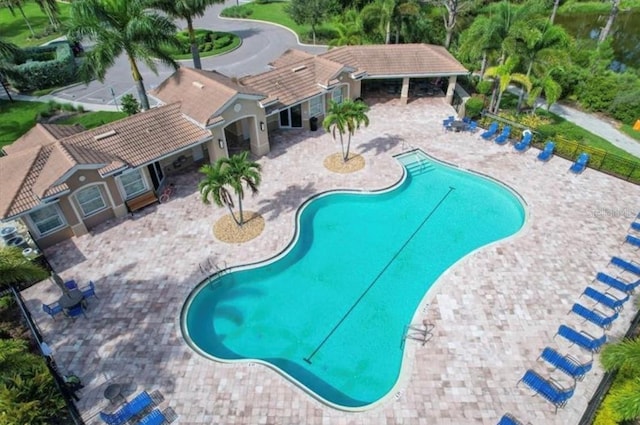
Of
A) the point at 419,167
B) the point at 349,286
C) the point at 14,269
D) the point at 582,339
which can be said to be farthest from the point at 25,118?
the point at 582,339

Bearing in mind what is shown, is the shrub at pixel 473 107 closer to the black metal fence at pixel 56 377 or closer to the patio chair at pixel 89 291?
the patio chair at pixel 89 291

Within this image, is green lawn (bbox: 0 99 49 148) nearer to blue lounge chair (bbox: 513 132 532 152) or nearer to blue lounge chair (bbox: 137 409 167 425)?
blue lounge chair (bbox: 137 409 167 425)

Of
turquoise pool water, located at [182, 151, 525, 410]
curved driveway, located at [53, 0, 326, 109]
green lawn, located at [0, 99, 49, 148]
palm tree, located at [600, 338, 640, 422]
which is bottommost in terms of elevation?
turquoise pool water, located at [182, 151, 525, 410]

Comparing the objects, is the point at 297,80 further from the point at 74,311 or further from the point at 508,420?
the point at 508,420

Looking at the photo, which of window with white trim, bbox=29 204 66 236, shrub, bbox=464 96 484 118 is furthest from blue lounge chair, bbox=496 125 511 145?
window with white trim, bbox=29 204 66 236

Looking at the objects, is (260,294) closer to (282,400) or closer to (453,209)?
(282,400)

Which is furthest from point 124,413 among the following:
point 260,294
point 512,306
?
point 512,306

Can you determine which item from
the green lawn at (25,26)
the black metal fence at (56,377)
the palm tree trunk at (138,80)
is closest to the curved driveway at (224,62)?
the palm tree trunk at (138,80)
